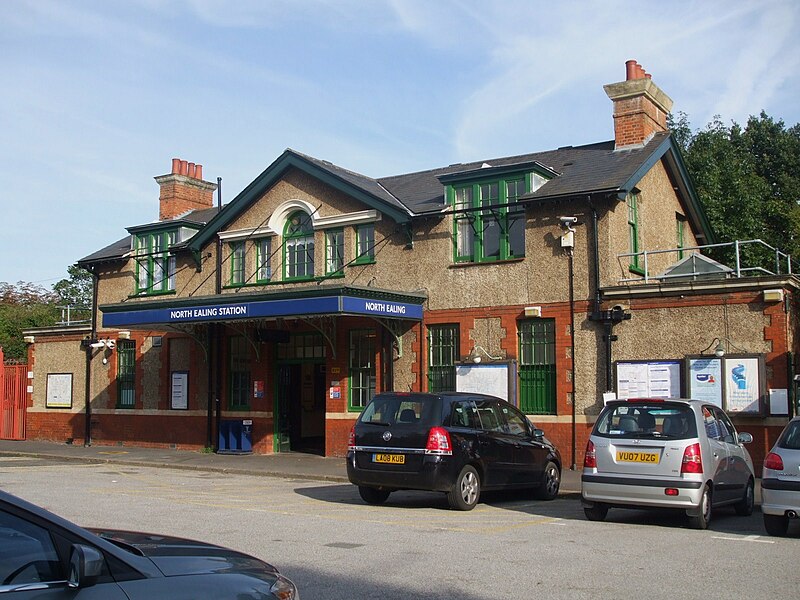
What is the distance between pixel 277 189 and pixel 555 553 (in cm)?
1653

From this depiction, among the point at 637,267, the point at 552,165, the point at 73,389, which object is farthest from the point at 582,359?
the point at 73,389

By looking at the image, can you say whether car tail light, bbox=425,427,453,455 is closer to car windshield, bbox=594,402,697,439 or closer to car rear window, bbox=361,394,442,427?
car rear window, bbox=361,394,442,427

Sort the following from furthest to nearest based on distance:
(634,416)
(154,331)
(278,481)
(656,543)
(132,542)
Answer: (154,331) → (278,481) → (634,416) → (656,543) → (132,542)

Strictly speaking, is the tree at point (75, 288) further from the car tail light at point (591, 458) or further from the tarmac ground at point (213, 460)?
the car tail light at point (591, 458)

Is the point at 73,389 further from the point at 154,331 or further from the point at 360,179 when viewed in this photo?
the point at 360,179

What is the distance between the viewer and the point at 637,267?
20359mm

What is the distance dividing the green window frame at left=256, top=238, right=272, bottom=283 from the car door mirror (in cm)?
2047

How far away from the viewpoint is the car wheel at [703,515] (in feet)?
35.8

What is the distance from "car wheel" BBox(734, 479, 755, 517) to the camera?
40.7ft

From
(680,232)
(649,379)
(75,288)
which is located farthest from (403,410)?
(75,288)

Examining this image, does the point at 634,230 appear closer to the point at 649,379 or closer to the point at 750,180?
the point at 649,379

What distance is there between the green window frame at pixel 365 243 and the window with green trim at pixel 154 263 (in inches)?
260

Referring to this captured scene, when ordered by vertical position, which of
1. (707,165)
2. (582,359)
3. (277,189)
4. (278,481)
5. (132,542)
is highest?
(707,165)

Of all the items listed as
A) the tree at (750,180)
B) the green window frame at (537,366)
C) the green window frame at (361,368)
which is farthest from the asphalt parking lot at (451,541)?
the tree at (750,180)
